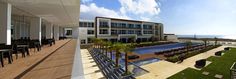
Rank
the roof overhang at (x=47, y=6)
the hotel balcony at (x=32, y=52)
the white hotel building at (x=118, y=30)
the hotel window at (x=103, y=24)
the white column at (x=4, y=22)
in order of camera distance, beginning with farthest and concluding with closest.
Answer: the hotel window at (x=103, y=24) < the white hotel building at (x=118, y=30) < the white column at (x=4, y=22) < the roof overhang at (x=47, y=6) < the hotel balcony at (x=32, y=52)

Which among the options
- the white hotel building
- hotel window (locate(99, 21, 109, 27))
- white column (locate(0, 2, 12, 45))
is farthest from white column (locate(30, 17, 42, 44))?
hotel window (locate(99, 21, 109, 27))

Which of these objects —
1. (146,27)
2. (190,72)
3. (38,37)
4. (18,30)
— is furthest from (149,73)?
(146,27)

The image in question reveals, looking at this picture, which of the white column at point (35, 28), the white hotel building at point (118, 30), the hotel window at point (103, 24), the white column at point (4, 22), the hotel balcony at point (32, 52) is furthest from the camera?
the hotel window at point (103, 24)

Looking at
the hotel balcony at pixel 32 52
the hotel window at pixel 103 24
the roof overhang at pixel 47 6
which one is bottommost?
the hotel balcony at pixel 32 52

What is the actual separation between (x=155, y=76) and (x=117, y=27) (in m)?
31.9

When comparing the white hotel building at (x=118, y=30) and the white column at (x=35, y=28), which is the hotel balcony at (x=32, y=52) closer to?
the white column at (x=35, y=28)

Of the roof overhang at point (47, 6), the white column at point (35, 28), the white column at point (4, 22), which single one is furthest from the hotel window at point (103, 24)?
the white column at point (4, 22)

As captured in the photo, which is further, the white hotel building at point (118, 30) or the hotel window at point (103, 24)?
the hotel window at point (103, 24)

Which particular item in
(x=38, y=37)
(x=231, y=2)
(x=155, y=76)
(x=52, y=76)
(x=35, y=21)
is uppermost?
(x=231, y=2)

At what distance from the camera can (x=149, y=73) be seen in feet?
52.7

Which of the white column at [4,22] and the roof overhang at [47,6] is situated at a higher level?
the roof overhang at [47,6]

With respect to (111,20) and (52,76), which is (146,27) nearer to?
(111,20)

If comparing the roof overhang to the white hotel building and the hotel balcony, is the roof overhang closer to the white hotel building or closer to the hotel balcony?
the hotel balcony

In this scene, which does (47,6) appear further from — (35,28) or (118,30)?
(118,30)
